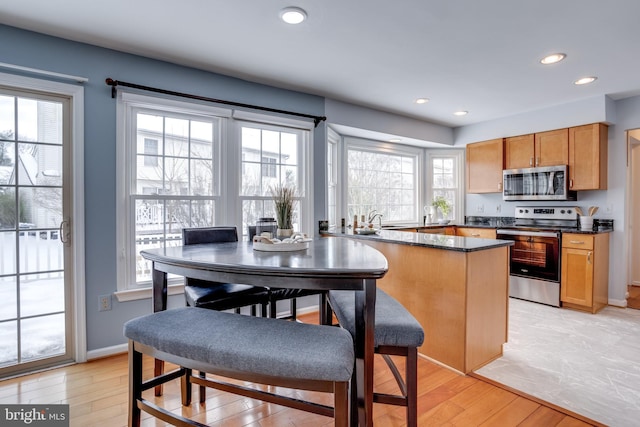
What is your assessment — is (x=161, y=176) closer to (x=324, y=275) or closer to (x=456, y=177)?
(x=324, y=275)

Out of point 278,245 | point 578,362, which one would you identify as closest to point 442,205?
point 578,362

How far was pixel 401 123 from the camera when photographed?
4.57 m

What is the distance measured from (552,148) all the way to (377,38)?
309 cm

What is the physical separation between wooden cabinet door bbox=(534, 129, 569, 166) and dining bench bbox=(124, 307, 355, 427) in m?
4.21

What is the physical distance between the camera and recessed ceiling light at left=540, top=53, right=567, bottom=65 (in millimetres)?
2732

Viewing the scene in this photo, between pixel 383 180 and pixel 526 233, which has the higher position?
pixel 383 180

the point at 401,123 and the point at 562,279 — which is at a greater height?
the point at 401,123

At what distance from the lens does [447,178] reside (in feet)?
18.3

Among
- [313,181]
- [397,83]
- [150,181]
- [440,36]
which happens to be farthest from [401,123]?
[150,181]

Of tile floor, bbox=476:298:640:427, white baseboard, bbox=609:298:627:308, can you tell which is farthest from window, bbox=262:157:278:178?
white baseboard, bbox=609:298:627:308

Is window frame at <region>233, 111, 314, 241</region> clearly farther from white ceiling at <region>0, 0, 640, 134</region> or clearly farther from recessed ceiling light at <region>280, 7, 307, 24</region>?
recessed ceiling light at <region>280, 7, 307, 24</region>

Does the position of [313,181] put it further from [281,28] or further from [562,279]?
[562,279]

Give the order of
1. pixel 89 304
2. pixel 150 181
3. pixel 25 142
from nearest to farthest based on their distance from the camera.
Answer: pixel 25 142, pixel 89 304, pixel 150 181

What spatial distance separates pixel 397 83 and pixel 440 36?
0.94 metres
